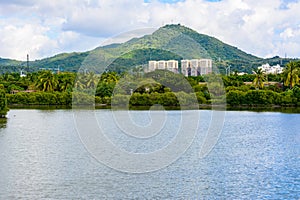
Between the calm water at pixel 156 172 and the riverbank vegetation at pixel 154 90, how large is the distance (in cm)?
3432

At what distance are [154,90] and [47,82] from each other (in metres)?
17.7

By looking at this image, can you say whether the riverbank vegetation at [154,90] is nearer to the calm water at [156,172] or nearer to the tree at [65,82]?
the tree at [65,82]

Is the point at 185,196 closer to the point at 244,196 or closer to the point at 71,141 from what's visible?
the point at 244,196

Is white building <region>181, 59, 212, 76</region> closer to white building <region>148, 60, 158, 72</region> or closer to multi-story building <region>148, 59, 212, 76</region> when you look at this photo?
multi-story building <region>148, 59, 212, 76</region>

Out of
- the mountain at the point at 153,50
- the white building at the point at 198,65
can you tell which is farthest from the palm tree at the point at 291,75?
the white building at the point at 198,65

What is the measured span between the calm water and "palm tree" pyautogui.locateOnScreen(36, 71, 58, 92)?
1796 inches

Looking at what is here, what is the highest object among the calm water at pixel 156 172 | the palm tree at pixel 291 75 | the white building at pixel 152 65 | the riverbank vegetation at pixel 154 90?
the white building at pixel 152 65

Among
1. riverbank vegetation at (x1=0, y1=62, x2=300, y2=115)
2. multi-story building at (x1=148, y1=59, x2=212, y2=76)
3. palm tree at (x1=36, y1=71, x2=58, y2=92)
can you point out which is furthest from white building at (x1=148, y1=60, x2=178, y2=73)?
palm tree at (x1=36, y1=71, x2=58, y2=92)

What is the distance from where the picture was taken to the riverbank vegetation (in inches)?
2717

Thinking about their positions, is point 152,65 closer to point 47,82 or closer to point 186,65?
point 186,65

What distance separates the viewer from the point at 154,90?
75.9m

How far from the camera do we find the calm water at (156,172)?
59.4ft

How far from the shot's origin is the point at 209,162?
24.1 m

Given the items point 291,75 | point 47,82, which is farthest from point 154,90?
point 291,75
